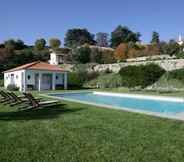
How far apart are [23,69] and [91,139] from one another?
80.5 ft

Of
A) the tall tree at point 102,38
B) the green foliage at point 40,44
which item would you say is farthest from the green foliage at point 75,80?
the tall tree at point 102,38

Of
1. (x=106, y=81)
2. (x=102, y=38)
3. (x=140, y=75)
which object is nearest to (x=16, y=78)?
(x=106, y=81)

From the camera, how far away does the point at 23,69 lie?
97.6 ft

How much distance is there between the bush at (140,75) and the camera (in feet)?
92.8

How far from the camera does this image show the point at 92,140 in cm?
629

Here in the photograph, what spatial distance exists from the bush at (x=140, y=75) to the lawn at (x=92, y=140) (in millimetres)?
19521

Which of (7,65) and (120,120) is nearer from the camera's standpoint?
(120,120)

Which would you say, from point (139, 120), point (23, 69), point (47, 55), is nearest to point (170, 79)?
point (23, 69)

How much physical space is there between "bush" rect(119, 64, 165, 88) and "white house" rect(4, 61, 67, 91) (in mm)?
7541

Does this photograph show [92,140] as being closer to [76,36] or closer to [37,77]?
[37,77]

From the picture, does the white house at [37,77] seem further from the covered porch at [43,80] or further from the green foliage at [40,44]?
the green foliage at [40,44]

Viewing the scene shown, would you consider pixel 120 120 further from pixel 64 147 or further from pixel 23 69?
pixel 23 69

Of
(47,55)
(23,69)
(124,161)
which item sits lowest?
(124,161)

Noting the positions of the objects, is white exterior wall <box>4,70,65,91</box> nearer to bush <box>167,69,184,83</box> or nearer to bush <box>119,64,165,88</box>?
bush <box>119,64,165,88</box>
